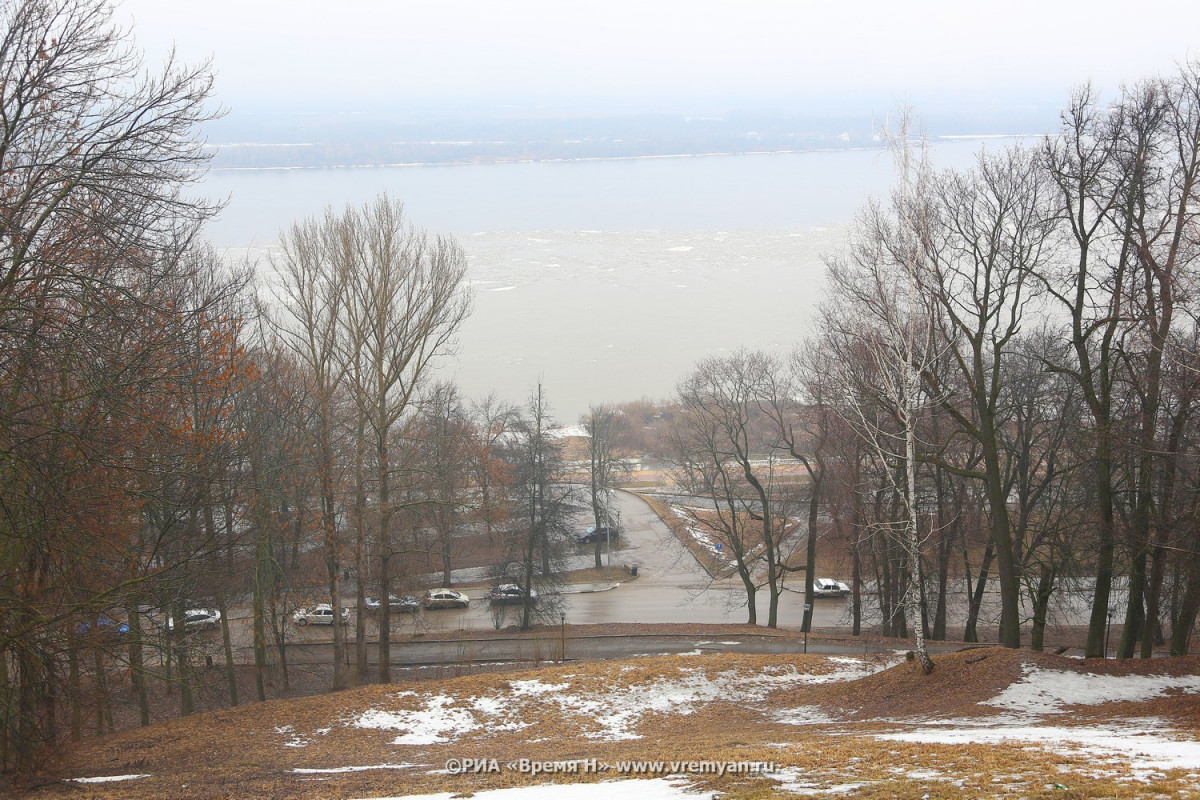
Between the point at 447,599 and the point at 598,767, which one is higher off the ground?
the point at 598,767

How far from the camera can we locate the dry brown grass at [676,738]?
751cm

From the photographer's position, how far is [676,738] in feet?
37.4

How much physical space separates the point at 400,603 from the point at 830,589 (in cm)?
1498

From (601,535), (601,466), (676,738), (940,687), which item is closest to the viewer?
(676,738)

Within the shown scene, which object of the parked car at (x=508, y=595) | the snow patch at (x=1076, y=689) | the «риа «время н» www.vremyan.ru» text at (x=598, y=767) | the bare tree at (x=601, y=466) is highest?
the bare tree at (x=601, y=466)

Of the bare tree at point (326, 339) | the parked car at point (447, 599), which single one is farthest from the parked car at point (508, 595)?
the bare tree at point (326, 339)

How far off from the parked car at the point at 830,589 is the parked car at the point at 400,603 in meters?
13.5

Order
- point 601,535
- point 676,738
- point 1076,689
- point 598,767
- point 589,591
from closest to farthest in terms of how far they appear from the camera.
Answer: point 598,767 < point 676,738 < point 1076,689 < point 589,591 < point 601,535

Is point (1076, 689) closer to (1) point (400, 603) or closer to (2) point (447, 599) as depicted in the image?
(1) point (400, 603)

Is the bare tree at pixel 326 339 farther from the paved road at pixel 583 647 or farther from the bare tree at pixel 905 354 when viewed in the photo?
the bare tree at pixel 905 354

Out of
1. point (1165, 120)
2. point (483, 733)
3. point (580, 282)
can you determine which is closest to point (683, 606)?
point (483, 733)

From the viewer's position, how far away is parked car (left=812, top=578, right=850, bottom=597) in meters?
29.5

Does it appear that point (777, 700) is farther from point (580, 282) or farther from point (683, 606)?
point (580, 282)

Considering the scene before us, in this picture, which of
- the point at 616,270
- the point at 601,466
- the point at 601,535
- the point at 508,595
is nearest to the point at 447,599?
the point at 508,595
